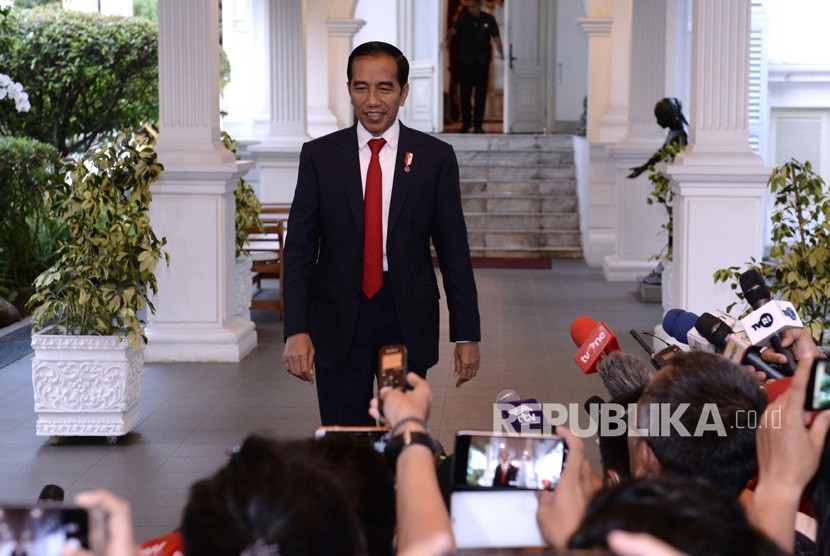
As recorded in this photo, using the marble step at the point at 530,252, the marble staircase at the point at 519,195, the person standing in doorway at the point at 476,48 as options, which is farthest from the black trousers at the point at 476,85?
the marble step at the point at 530,252

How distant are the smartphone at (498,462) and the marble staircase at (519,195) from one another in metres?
11.7

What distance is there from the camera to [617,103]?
13.4 metres

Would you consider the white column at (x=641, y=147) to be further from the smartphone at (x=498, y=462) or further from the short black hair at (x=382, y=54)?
the smartphone at (x=498, y=462)

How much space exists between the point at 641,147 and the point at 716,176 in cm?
434

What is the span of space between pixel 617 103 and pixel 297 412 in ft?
25.8

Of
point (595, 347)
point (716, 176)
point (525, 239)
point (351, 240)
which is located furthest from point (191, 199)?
point (525, 239)

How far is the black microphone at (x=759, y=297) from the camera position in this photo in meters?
3.00

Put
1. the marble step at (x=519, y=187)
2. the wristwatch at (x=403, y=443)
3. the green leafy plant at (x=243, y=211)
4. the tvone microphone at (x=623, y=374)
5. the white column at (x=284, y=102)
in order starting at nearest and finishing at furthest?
the wristwatch at (x=403, y=443) → the tvone microphone at (x=623, y=374) → the green leafy plant at (x=243, y=211) → the white column at (x=284, y=102) → the marble step at (x=519, y=187)

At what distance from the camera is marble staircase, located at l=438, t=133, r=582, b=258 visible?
14141mm

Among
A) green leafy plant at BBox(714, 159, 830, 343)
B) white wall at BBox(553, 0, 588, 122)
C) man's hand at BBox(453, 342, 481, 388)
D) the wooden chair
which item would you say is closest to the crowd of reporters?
man's hand at BBox(453, 342, 481, 388)

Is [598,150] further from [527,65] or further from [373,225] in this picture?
[373,225]

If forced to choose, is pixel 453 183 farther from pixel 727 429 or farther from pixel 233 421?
pixel 233 421

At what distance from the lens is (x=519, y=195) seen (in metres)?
15.0

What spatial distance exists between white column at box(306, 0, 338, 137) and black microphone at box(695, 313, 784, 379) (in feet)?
38.0
